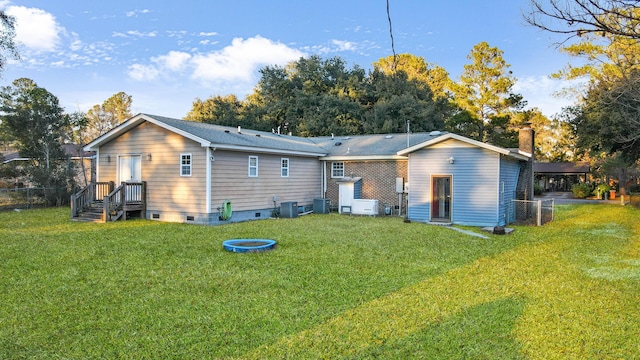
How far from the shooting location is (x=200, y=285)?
20.0 feet

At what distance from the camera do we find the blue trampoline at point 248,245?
341 inches

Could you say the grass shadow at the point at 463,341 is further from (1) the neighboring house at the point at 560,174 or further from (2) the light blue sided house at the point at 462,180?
(1) the neighboring house at the point at 560,174

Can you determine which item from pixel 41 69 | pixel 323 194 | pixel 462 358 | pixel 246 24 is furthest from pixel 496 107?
pixel 462 358

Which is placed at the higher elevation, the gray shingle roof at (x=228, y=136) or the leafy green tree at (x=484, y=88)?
the leafy green tree at (x=484, y=88)

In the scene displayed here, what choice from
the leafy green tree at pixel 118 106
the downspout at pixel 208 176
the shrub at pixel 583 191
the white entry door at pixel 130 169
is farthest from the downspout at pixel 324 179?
the leafy green tree at pixel 118 106

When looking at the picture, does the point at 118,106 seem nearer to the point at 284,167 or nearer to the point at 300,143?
the point at 300,143

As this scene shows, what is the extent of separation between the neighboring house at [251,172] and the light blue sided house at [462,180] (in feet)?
0.11

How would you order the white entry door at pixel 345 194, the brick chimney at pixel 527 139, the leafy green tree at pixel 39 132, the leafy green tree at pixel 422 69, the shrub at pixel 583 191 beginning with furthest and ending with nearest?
the leafy green tree at pixel 422 69, the shrub at pixel 583 191, the leafy green tree at pixel 39 132, the white entry door at pixel 345 194, the brick chimney at pixel 527 139

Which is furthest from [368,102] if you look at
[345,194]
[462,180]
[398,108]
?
[462,180]

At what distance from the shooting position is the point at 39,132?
66.1 ft

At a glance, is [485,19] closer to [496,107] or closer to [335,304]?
[335,304]

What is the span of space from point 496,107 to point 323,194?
78.1 feet

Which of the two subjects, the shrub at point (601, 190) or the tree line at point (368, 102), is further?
the shrub at point (601, 190)

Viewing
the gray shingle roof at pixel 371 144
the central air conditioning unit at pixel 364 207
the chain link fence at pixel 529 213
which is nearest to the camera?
the chain link fence at pixel 529 213
